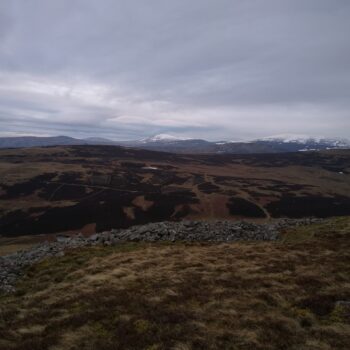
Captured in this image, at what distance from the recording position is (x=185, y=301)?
17.5 metres

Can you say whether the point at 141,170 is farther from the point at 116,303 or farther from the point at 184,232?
the point at 116,303

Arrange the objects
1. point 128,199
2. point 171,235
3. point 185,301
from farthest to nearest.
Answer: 1. point 128,199
2. point 171,235
3. point 185,301

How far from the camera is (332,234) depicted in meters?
34.2

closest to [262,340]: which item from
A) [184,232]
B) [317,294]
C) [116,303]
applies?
[317,294]

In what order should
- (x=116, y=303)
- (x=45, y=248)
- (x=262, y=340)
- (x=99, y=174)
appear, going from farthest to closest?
(x=99, y=174)
(x=45, y=248)
(x=116, y=303)
(x=262, y=340)

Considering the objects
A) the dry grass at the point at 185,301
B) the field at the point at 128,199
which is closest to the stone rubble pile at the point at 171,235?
the dry grass at the point at 185,301

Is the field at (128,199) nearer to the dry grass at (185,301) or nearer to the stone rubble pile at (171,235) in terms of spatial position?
the stone rubble pile at (171,235)

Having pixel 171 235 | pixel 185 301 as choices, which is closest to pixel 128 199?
pixel 171 235

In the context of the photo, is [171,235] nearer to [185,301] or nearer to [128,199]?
[185,301]

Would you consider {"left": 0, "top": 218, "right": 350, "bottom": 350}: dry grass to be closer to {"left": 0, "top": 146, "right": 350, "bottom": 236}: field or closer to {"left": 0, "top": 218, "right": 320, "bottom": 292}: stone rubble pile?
{"left": 0, "top": 218, "right": 320, "bottom": 292}: stone rubble pile

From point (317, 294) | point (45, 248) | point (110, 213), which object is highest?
point (317, 294)

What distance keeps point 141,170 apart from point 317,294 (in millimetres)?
164823

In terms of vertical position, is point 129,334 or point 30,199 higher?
point 129,334

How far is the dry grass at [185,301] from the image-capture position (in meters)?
13.1
